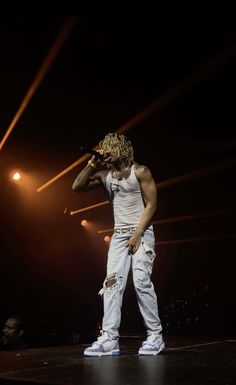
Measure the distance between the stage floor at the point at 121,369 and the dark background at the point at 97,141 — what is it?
3610mm

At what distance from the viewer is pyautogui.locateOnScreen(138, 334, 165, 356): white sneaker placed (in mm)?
2602

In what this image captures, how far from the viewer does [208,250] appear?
1130cm

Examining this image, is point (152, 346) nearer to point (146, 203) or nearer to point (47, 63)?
point (146, 203)

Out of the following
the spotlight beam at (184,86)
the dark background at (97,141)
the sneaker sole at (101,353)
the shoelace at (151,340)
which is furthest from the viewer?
the spotlight beam at (184,86)

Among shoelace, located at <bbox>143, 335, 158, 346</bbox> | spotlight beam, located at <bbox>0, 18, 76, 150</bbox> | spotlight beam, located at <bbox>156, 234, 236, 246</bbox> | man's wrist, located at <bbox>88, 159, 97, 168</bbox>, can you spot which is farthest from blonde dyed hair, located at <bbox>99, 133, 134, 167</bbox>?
spotlight beam, located at <bbox>156, 234, 236, 246</bbox>

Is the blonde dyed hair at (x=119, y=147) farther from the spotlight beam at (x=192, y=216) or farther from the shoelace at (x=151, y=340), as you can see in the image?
the spotlight beam at (x=192, y=216)

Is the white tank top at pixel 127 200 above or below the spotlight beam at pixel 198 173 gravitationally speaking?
below

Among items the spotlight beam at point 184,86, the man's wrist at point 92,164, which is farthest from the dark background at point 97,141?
the man's wrist at point 92,164

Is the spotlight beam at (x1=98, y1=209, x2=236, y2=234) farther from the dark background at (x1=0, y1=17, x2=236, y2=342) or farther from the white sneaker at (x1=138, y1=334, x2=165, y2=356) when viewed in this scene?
the white sneaker at (x1=138, y1=334, x2=165, y2=356)

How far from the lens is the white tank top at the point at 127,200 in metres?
2.81

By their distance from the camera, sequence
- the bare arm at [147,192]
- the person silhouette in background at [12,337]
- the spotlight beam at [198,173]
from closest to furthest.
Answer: the bare arm at [147,192], the person silhouette in background at [12,337], the spotlight beam at [198,173]

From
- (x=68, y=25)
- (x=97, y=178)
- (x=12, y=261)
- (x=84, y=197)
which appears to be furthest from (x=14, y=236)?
(x=97, y=178)

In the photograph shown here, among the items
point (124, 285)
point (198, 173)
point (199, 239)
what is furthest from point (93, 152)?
point (199, 239)

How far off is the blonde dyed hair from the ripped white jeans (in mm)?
496
